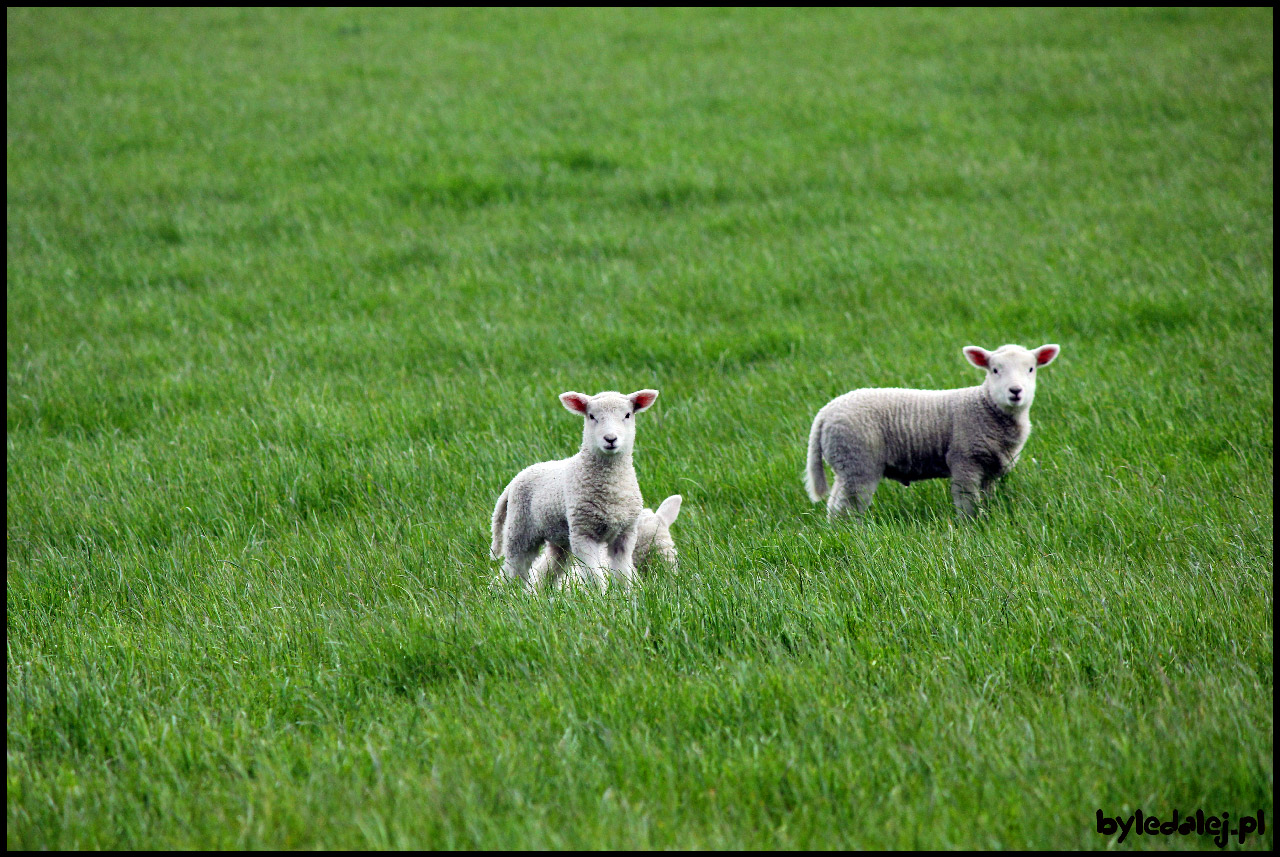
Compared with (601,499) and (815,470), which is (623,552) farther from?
(815,470)

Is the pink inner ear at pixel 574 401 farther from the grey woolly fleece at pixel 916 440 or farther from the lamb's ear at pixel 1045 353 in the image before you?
the lamb's ear at pixel 1045 353

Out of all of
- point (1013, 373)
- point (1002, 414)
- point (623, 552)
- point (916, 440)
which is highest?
point (1013, 373)

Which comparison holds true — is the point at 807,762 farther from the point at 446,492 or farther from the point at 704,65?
the point at 704,65

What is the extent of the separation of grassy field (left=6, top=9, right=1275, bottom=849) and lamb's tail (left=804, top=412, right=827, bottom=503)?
0.49 ft

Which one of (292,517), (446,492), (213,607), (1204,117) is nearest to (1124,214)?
(1204,117)

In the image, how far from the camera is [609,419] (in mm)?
4289

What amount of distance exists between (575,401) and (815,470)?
151 cm

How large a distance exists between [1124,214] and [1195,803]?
28.6ft

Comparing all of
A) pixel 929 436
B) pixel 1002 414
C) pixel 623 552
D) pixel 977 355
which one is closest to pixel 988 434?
pixel 1002 414

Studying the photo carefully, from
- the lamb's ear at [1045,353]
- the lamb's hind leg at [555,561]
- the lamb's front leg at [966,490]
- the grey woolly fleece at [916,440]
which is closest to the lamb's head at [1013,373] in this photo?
the lamb's ear at [1045,353]

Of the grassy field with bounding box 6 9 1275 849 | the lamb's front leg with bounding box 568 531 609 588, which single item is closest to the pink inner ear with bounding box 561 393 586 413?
the lamb's front leg with bounding box 568 531 609 588

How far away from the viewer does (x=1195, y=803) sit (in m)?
2.75

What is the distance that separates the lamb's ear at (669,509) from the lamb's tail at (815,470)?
786mm

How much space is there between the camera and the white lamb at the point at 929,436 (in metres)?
5.09
